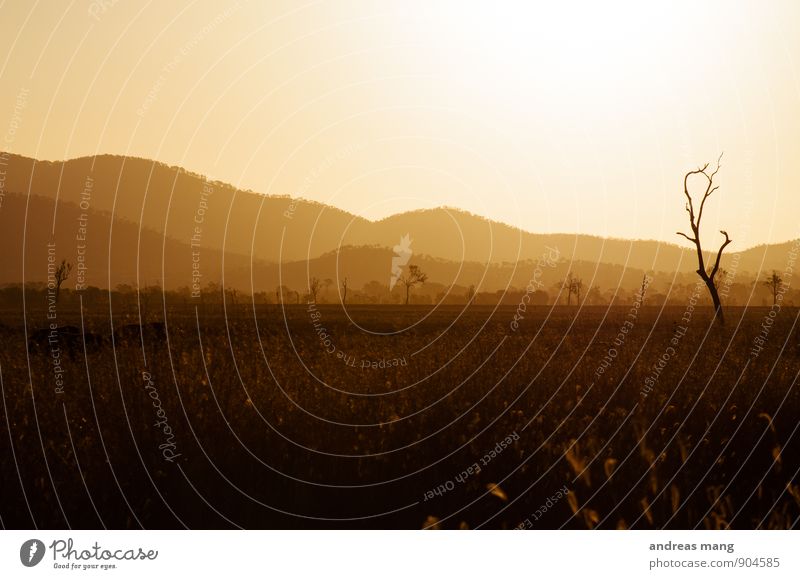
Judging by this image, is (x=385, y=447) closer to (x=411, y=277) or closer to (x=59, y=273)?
(x=411, y=277)

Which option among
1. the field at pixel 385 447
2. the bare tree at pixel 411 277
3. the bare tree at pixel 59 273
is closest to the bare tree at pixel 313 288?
the field at pixel 385 447

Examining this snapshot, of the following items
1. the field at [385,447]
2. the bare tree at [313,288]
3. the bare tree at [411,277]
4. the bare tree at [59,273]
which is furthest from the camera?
the bare tree at [411,277]

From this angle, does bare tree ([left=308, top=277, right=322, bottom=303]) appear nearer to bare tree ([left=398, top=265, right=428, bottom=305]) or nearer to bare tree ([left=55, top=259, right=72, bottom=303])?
bare tree ([left=55, top=259, right=72, bottom=303])

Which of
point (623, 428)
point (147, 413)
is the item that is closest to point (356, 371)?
point (147, 413)

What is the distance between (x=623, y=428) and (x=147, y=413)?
3.86m

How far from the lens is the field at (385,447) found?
546cm

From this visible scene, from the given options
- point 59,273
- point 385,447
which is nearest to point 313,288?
point 385,447

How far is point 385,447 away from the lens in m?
5.99

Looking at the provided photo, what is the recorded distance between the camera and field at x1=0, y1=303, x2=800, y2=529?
5465 millimetres

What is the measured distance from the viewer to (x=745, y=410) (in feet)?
22.1

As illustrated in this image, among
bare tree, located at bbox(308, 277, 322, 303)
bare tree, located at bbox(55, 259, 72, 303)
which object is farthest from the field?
bare tree, located at bbox(55, 259, 72, 303)

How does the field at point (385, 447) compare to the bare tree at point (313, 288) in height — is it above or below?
below

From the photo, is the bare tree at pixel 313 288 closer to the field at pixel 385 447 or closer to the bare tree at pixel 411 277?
the field at pixel 385 447

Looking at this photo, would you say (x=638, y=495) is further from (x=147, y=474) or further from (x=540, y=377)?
(x=147, y=474)
